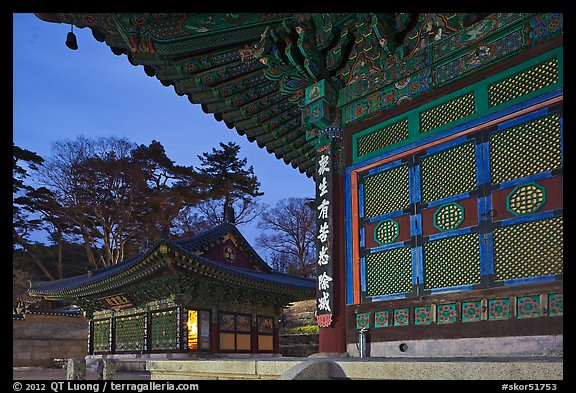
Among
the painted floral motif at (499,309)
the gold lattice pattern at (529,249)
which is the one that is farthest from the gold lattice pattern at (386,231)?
the painted floral motif at (499,309)

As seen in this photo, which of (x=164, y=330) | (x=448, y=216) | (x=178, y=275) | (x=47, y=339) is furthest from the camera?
(x=47, y=339)

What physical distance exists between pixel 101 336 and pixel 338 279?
822 inches

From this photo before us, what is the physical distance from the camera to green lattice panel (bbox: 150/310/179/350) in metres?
19.7

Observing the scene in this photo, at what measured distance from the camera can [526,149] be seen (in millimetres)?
5199

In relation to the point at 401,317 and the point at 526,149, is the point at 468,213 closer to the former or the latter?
the point at 526,149

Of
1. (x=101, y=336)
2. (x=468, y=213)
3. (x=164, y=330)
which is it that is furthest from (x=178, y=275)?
(x=468, y=213)

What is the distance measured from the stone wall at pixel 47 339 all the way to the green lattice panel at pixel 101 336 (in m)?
3.56

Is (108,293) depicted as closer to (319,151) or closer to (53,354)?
(53,354)

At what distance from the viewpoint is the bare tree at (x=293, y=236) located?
1635 inches

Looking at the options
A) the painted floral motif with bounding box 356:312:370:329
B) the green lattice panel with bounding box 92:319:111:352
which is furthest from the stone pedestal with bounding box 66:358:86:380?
the green lattice panel with bounding box 92:319:111:352

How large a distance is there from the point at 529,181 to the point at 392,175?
6.02 feet

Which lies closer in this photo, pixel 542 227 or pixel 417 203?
pixel 542 227

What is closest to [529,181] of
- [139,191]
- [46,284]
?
[46,284]

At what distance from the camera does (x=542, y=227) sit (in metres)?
4.96
